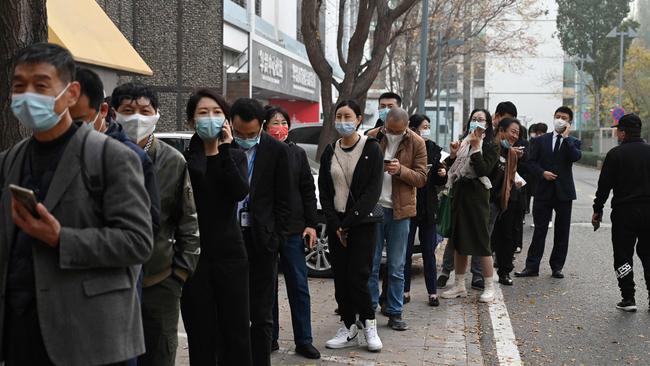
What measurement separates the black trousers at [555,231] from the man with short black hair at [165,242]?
7.00m

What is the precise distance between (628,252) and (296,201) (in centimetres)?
377

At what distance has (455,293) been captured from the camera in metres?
9.15

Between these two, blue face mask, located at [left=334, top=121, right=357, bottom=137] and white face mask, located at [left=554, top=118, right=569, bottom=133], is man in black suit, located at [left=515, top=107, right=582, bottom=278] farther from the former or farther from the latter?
blue face mask, located at [left=334, top=121, right=357, bottom=137]

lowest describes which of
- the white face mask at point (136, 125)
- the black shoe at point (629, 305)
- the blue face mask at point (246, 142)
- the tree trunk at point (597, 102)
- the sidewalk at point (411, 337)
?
the sidewalk at point (411, 337)

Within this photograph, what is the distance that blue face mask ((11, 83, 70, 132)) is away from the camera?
290 centimetres

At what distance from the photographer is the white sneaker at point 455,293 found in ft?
29.9

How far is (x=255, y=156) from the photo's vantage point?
18.4 feet

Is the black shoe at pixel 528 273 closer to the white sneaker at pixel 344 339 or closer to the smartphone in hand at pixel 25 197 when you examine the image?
the white sneaker at pixel 344 339

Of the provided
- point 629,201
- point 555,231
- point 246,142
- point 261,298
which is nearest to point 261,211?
point 246,142

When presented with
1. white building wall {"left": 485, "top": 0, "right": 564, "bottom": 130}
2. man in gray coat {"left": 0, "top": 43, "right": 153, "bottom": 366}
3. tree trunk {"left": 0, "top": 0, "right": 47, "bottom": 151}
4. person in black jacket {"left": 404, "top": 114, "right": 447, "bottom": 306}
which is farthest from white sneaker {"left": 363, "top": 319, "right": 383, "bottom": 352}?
white building wall {"left": 485, "top": 0, "right": 564, "bottom": 130}

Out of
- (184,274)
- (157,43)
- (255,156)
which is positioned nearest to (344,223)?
(255,156)

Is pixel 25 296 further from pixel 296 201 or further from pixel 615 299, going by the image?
pixel 615 299

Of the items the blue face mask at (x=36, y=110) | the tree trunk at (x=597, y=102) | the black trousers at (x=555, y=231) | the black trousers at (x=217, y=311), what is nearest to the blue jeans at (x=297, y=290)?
the black trousers at (x=217, y=311)

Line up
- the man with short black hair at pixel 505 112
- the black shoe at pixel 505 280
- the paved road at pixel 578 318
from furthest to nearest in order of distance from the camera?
the black shoe at pixel 505 280 < the man with short black hair at pixel 505 112 < the paved road at pixel 578 318
